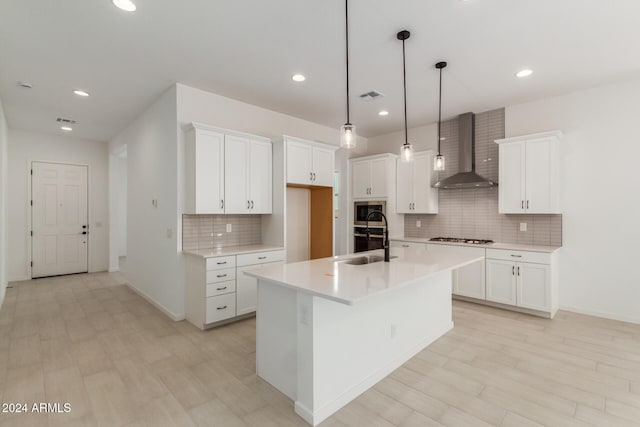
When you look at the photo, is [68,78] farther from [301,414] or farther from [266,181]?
[301,414]

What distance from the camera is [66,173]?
6410 millimetres

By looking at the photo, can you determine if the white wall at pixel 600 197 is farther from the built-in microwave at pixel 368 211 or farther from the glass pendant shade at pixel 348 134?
the glass pendant shade at pixel 348 134

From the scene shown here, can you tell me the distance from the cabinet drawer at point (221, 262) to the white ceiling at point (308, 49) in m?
2.08

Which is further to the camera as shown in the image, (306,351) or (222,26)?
(222,26)

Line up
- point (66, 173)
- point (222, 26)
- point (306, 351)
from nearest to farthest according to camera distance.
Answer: point (306, 351)
point (222, 26)
point (66, 173)

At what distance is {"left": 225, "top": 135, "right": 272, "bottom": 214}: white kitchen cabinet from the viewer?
3879 millimetres

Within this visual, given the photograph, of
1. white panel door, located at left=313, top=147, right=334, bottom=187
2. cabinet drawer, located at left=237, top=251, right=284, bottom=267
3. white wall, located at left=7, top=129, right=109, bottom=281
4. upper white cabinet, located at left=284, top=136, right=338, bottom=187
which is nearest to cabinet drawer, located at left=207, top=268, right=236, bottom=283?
cabinet drawer, located at left=237, top=251, right=284, bottom=267

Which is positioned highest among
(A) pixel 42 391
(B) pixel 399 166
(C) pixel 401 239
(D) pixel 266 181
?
(B) pixel 399 166

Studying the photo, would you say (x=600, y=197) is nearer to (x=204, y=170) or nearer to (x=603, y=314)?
(x=603, y=314)

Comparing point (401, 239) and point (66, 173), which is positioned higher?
point (66, 173)

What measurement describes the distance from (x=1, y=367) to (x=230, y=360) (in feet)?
6.42

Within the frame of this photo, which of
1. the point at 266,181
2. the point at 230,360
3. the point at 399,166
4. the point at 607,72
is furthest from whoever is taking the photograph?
the point at 399,166

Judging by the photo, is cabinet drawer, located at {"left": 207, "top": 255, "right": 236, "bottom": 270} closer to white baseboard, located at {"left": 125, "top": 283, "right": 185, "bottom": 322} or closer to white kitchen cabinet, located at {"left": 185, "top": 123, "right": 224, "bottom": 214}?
white kitchen cabinet, located at {"left": 185, "top": 123, "right": 224, "bottom": 214}

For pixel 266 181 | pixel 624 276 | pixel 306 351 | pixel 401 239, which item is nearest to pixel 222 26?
pixel 266 181
